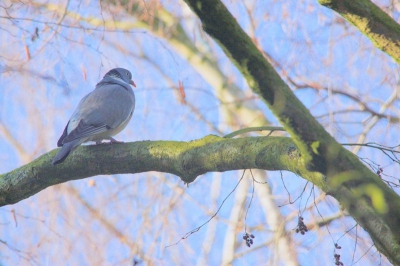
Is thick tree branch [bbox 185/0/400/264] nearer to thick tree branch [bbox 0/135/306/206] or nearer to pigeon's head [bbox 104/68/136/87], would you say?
thick tree branch [bbox 0/135/306/206]

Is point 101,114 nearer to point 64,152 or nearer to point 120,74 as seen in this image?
point 64,152

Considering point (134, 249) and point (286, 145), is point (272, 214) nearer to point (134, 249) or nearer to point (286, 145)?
point (134, 249)

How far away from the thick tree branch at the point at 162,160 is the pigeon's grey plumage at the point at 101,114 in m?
0.38

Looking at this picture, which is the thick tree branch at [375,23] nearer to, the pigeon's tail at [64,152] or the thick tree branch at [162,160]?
the thick tree branch at [162,160]

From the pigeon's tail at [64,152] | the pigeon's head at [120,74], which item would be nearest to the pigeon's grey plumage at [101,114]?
the pigeon's tail at [64,152]

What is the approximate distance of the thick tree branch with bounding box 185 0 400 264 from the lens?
1.67 meters

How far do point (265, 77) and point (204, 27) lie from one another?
238 mm

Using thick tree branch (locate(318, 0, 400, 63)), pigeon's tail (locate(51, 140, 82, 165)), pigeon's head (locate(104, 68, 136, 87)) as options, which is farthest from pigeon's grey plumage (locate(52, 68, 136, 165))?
thick tree branch (locate(318, 0, 400, 63))

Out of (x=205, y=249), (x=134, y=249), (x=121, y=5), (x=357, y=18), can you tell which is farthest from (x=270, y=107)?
(x=121, y=5)

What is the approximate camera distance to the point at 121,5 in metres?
5.50

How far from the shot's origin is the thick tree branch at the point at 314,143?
1.67 metres

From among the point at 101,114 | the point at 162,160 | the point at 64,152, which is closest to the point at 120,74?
the point at 101,114

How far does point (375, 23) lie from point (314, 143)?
67cm

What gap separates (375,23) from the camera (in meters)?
2.16
